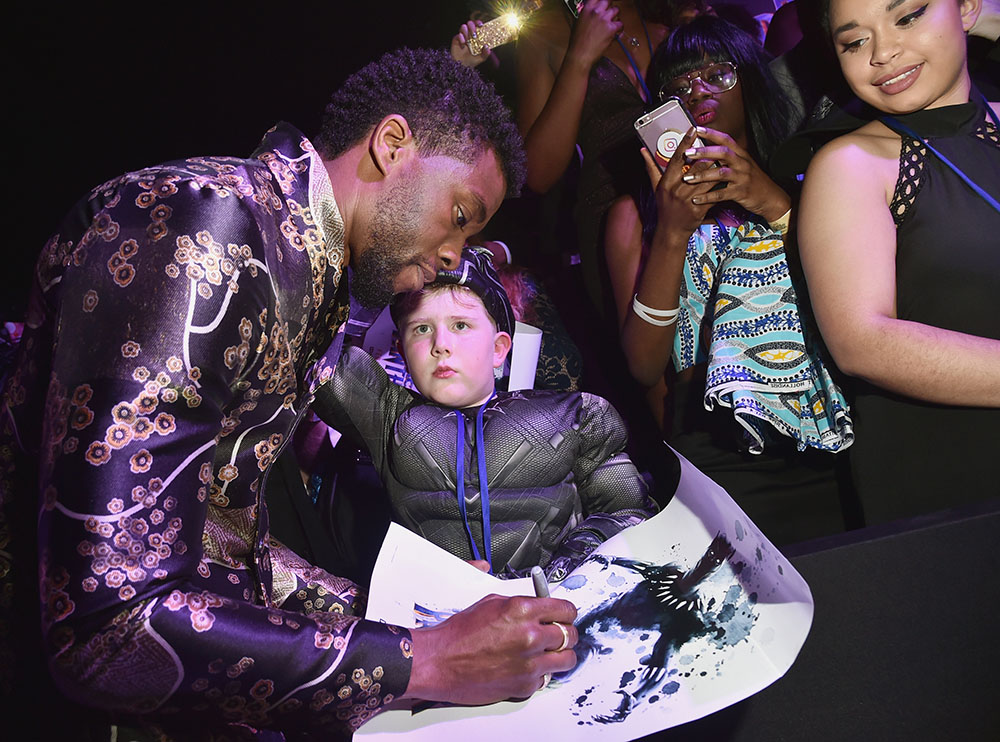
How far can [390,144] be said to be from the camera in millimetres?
1124

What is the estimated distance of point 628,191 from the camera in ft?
5.98

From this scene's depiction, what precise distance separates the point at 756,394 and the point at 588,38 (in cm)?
104

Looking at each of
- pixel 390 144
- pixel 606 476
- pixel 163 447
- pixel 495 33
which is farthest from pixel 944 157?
pixel 163 447

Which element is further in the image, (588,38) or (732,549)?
(588,38)

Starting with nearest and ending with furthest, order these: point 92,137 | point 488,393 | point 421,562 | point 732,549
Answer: point 732,549 → point 421,562 → point 488,393 → point 92,137

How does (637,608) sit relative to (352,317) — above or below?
below

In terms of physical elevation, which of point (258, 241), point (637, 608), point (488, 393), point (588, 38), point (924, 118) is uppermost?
point (588, 38)

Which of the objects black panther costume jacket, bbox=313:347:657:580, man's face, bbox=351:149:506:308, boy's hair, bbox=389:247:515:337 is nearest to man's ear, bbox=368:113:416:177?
man's face, bbox=351:149:506:308

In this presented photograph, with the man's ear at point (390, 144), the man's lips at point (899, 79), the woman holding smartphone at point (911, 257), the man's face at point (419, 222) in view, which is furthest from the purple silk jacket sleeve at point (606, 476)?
the man's lips at point (899, 79)

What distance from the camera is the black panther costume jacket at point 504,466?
1418 millimetres

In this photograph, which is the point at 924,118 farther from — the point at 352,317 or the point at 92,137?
the point at 92,137

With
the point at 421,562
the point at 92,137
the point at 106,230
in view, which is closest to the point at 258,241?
the point at 106,230

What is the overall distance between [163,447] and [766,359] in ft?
3.55

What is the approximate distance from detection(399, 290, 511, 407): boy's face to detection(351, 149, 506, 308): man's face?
301 millimetres
